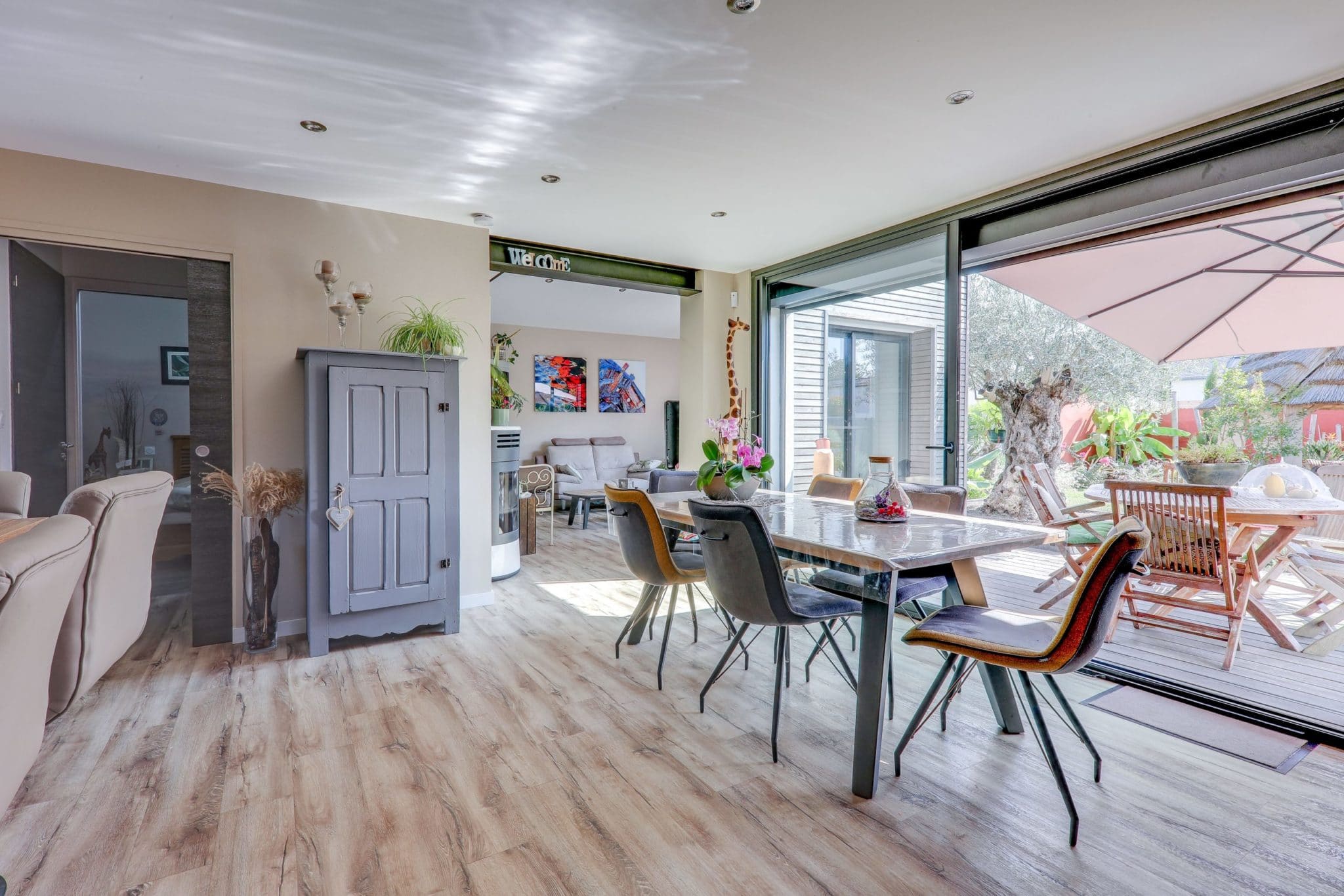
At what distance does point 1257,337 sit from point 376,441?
4.59 m

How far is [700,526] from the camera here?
2197 millimetres

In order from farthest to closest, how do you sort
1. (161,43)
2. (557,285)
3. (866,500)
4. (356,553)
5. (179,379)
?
(557,285)
(179,379)
(356,553)
(866,500)
(161,43)

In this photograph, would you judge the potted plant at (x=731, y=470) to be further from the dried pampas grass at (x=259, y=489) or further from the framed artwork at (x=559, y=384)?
the framed artwork at (x=559, y=384)

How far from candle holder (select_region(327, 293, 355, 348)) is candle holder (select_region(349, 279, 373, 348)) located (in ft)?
0.11

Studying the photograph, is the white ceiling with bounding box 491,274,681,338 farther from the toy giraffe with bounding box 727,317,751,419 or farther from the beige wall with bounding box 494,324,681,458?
the toy giraffe with bounding box 727,317,751,419

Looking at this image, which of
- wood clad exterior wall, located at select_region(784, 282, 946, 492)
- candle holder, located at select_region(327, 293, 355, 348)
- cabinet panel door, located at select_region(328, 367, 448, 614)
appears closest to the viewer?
cabinet panel door, located at select_region(328, 367, 448, 614)

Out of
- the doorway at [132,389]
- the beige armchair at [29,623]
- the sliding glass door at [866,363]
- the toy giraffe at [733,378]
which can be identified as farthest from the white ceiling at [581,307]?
the beige armchair at [29,623]

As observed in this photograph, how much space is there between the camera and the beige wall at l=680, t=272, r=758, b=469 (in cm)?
513

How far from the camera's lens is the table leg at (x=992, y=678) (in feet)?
7.61

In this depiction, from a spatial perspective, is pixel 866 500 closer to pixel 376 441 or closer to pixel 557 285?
pixel 376 441

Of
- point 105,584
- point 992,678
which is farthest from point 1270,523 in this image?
point 105,584

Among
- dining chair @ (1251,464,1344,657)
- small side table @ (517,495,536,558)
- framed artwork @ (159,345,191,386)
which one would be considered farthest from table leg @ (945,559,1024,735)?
framed artwork @ (159,345,191,386)

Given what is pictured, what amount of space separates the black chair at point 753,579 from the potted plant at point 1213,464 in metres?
2.20

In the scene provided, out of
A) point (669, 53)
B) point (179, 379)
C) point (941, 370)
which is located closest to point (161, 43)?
point (669, 53)
